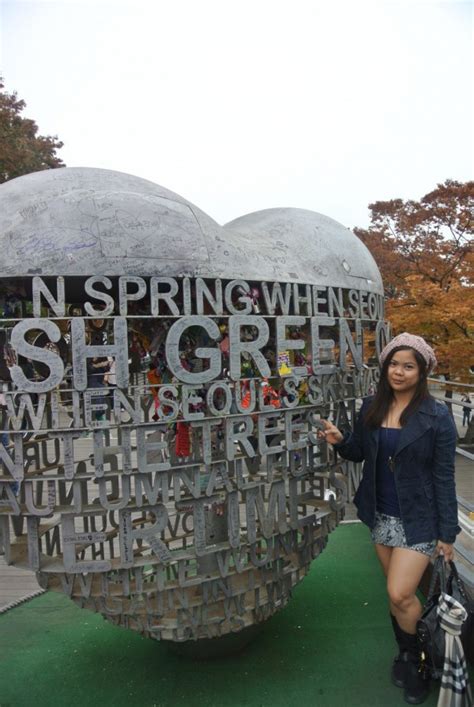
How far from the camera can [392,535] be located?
3627 mm

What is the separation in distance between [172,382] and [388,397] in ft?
4.93

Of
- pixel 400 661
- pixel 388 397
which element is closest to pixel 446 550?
pixel 388 397

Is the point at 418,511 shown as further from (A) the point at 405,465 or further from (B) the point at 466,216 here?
(B) the point at 466,216

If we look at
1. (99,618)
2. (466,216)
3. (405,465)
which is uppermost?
(466,216)

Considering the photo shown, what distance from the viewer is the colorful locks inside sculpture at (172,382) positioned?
10.6ft

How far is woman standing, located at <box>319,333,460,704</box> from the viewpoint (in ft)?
11.3

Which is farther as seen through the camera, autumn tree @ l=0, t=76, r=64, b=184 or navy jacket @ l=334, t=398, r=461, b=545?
autumn tree @ l=0, t=76, r=64, b=184

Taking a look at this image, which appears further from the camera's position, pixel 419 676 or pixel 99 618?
pixel 99 618

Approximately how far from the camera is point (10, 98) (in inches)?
595

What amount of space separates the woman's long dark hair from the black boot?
156 centimetres

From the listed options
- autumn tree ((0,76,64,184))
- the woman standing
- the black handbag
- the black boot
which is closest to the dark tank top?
the woman standing

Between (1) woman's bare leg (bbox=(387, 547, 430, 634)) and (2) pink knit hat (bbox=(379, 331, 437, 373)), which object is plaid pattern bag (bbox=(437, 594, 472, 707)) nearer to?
(1) woman's bare leg (bbox=(387, 547, 430, 634))

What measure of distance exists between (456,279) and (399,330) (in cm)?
210

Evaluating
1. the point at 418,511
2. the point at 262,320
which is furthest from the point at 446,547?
the point at 262,320
